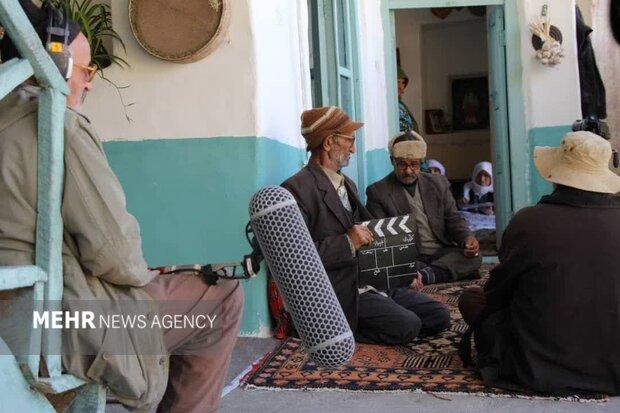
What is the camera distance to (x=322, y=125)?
4477 millimetres

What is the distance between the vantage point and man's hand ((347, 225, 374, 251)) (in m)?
4.20

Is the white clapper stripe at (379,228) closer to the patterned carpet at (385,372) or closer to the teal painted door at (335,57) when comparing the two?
the patterned carpet at (385,372)

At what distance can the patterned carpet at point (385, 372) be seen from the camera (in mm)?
3459

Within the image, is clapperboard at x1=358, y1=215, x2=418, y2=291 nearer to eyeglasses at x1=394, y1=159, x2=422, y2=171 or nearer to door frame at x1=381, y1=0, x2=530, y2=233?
eyeglasses at x1=394, y1=159, x2=422, y2=171

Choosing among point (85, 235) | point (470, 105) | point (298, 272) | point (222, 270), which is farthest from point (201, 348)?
point (470, 105)

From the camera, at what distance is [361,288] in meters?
4.43

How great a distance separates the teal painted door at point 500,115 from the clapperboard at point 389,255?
3314 millimetres

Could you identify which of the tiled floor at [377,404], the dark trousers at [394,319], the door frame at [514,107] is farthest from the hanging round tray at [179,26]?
the door frame at [514,107]

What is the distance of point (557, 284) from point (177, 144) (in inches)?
88.0

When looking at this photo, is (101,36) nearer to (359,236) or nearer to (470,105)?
(359,236)

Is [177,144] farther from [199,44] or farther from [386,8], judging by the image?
[386,8]

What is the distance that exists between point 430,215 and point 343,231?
73.9 inches

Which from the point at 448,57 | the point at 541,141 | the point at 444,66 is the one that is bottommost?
the point at 541,141

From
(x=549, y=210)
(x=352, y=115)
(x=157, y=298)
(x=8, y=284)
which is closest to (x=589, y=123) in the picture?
(x=352, y=115)
